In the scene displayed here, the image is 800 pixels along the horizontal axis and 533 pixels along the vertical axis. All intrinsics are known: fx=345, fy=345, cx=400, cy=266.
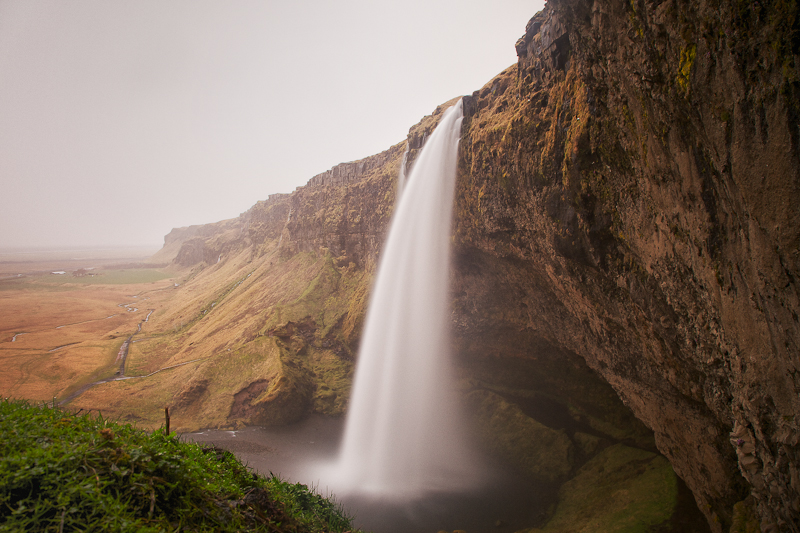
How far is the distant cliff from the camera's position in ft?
14.0

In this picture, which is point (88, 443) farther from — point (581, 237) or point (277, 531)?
point (581, 237)

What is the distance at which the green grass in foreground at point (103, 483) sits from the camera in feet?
10.6

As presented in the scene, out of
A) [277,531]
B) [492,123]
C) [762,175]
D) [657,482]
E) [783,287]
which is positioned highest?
[492,123]

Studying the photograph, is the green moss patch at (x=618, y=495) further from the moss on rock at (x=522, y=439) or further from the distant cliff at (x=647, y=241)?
the distant cliff at (x=647, y=241)

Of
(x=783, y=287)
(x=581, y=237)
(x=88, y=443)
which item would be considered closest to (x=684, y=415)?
(x=581, y=237)

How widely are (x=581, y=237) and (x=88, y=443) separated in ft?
39.6

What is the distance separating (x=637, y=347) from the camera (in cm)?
1205

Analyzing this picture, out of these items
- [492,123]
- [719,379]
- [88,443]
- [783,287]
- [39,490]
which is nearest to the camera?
[39,490]

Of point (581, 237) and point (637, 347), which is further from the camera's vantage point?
point (637, 347)

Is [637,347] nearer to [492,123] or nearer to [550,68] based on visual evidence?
[550,68]

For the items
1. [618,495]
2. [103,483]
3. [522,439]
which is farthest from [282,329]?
[103,483]

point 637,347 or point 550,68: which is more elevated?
point 550,68

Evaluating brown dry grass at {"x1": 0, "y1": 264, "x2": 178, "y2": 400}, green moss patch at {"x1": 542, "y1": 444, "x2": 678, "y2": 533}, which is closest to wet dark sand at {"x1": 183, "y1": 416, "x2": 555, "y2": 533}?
green moss patch at {"x1": 542, "y1": 444, "x2": 678, "y2": 533}

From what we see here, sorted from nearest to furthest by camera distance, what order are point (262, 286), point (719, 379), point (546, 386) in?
1. point (719, 379)
2. point (546, 386)
3. point (262, 286)
